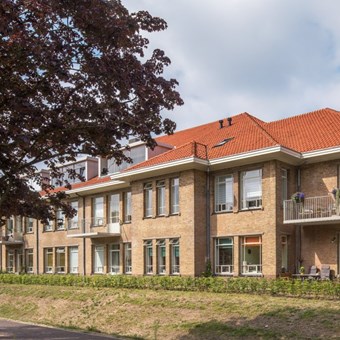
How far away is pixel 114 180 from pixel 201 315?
1388cm

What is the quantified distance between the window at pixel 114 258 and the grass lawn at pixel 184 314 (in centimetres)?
527

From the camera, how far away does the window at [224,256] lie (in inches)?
913

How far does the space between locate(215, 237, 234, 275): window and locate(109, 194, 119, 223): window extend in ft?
26.1

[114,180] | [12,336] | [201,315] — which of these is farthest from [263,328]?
[114,180]

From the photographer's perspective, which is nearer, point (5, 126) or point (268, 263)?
point (5, 126)

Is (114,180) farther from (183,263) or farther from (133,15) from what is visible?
(133,15)

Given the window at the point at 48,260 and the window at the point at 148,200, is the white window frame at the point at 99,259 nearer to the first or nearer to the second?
the window at the point at 48,260

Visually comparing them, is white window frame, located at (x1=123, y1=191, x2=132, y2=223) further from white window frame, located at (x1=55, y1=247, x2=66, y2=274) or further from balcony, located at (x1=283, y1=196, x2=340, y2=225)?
balcony, located at (x1=283, y1=196, x2=340, y2=225)

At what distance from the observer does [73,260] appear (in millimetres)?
32938

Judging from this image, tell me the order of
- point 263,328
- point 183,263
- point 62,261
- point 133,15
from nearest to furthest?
point 133,15 → point 263,328 → point 183,263 → point 62,261

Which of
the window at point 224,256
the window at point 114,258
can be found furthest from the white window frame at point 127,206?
the window at point 224,256

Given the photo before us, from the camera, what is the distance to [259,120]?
94.9ft

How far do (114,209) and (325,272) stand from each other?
1364 cm

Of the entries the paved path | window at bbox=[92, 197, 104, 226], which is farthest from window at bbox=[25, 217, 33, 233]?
the paved path
